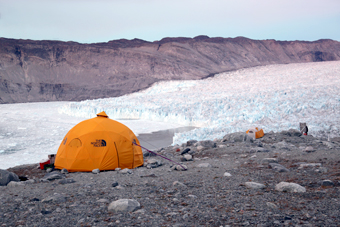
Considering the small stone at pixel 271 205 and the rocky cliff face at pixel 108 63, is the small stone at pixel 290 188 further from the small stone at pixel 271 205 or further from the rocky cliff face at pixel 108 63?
the rocky cliff face at pixel 108 63

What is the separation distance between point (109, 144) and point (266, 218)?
427cm

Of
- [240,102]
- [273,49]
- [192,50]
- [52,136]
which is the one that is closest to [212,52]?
[192,50]

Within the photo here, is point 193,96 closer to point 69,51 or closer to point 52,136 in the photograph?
point 52,136

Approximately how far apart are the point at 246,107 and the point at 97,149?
12.2 m

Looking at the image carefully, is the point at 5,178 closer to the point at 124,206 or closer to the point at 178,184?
the point at 124,206

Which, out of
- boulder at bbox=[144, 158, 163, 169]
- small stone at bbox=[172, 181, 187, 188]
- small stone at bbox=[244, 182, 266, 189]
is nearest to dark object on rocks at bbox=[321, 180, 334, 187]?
small stone at bbox=[244, 182, 266, 189]

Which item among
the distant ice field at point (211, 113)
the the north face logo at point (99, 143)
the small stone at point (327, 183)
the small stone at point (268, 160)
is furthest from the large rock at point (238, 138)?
the small stone at point (327, 183)

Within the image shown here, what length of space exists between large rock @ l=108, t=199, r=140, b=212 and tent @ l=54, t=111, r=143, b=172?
2962 mm

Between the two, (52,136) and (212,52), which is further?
(212,52)

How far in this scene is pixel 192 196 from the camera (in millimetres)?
3904

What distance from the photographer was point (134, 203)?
3543 mm

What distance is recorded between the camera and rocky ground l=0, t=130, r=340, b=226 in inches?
121

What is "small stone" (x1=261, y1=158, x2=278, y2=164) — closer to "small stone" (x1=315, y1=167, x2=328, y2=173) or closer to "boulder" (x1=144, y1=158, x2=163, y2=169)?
"small stone" (x1=315, y1=167, x2=328, y2=173)

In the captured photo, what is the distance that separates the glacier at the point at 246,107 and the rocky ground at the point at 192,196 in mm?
6633
